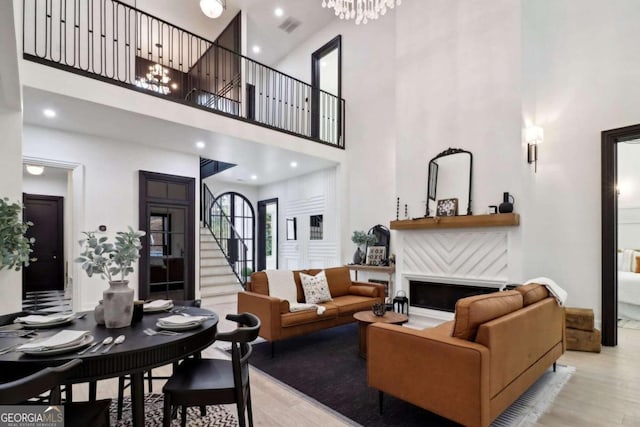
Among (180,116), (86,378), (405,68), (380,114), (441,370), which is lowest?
(441,370)

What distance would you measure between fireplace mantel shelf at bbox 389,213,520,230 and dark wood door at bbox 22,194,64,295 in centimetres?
873

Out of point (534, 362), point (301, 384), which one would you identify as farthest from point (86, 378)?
point (534, 362)

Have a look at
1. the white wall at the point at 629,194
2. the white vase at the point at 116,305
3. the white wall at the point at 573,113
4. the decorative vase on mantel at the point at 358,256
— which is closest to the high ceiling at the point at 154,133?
the decorative vase on mantel at the point at 358,256

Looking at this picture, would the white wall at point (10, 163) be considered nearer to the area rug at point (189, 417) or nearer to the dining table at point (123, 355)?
the dining table at point (123, 355)

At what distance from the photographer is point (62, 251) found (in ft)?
28.7

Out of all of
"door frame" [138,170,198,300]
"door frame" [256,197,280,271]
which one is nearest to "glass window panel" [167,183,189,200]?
"door frame" [138,170,198,300]

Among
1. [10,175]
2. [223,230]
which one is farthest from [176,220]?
[223,230]

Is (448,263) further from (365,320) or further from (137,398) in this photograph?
(137,398)

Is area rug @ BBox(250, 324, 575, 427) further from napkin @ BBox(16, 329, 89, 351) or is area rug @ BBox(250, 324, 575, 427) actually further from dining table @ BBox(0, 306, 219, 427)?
napkin @ BBox(16, 329, 89, 351)

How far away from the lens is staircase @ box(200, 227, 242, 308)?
6692 millimetres

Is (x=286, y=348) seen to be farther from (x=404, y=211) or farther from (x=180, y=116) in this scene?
(x=180, y=116)

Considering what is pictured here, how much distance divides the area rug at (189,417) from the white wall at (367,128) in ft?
14.6

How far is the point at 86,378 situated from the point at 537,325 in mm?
2933

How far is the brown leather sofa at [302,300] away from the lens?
12.1ft
